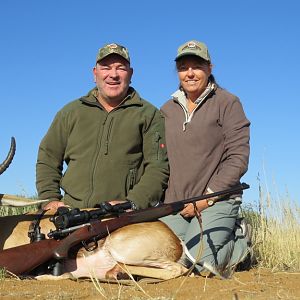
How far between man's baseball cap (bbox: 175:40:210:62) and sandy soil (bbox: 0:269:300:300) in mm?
Result: 2557

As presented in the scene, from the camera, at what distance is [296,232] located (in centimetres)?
827

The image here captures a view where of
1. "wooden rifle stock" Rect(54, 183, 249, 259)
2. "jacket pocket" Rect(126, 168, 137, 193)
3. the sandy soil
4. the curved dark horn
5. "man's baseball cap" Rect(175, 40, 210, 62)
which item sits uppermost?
"man's baseball cap" Rect(175, 40, 210, 62)

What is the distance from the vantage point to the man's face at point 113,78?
686 centimetres

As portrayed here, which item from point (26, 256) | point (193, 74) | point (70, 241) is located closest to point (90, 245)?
point (70, 241)

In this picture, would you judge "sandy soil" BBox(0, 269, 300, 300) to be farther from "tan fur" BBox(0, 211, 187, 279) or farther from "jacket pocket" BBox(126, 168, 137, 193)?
"jacket pocket" BBox(126, 168, 137, 193)

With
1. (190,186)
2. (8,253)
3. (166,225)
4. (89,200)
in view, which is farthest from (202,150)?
(8,253)

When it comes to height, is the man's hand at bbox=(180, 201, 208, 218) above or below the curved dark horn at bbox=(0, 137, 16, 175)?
below

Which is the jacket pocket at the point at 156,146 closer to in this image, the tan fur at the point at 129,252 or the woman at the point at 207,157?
the woman at the point at 207,157

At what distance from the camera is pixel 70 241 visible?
562 cm

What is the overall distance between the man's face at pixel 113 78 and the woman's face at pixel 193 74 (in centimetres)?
71

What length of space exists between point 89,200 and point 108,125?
931 millimetres

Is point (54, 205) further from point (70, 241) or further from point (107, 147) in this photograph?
point (70, 241)

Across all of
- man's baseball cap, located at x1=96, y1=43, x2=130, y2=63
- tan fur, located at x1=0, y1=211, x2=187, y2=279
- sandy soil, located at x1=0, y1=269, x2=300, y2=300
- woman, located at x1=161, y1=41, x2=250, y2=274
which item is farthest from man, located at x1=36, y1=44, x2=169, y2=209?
sandy soil, located at x1=0, y1=269, x2=300, y2=300

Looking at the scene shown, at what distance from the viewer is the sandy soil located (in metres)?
4.53
